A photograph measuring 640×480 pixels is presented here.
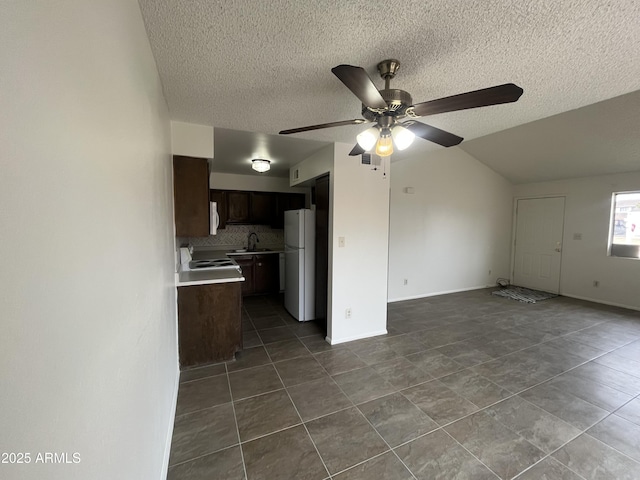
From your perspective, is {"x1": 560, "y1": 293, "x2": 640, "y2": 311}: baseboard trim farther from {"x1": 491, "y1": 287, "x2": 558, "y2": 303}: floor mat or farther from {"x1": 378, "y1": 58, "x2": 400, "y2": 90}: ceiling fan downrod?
{"x1": 378, "y1": 58, "x2": 400, "y2": 90}: ceiling fan downrod

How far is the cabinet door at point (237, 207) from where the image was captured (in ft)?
17.4

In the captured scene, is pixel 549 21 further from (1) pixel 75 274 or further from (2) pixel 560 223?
(2) pixel 560 223

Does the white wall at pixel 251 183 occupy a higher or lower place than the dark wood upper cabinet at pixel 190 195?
higher

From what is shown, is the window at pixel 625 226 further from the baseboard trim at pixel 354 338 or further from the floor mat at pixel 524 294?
the baseboard trim at pixel 354 338

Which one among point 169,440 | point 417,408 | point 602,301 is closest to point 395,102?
point 417,408

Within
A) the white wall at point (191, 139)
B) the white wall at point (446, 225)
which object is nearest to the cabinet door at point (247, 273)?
the white wall at point (446, 225)

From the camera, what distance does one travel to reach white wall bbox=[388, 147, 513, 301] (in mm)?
4984

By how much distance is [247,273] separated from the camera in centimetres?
516

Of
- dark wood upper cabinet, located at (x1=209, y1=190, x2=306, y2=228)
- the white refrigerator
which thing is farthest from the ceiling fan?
dark wood upper cabinet, located at (x1=209, y1=190, x2=306, y2=228)

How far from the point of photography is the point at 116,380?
0.77 m

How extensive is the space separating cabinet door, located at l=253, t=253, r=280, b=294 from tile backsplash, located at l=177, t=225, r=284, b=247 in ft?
1.98

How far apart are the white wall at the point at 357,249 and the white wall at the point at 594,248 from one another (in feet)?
15.4

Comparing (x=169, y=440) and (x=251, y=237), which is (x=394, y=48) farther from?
(x=251, y=237)

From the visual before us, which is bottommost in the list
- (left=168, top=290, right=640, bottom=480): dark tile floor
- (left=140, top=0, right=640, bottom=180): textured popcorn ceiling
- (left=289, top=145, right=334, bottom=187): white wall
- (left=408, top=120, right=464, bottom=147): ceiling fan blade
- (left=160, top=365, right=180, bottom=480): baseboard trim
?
(left=168, top=290, right=640, bottom=480): dark tile floor
